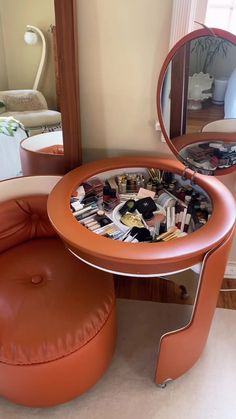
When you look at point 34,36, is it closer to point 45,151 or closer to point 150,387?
point 45,151

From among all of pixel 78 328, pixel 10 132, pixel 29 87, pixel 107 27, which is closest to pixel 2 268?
pixel 78 328

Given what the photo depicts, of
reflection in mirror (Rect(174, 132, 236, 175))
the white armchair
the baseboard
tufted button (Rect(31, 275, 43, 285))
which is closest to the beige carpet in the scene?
the baseboard

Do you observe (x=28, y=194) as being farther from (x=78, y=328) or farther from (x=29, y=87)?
(x=78, y=328)

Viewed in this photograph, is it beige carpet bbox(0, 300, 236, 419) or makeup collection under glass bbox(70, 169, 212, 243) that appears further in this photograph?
beige carpet bbox(0, 300, 236, 419)

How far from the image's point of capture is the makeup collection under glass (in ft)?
3.99

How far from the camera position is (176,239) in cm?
111

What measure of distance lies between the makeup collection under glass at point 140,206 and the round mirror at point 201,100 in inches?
5.5

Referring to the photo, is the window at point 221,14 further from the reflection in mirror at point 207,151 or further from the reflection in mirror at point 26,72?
the reflection in mirror at point 26,72

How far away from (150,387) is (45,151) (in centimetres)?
116

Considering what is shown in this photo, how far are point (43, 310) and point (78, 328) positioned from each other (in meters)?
0.15

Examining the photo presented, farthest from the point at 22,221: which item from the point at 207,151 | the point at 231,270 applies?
the point at 231,270

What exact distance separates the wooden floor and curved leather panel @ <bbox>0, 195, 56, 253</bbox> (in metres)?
0.57

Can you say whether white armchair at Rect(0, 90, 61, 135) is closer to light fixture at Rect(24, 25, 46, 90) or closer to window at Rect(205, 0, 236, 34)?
light fixture at Rect(24, 25, 46, 90)

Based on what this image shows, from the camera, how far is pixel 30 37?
1.35m
